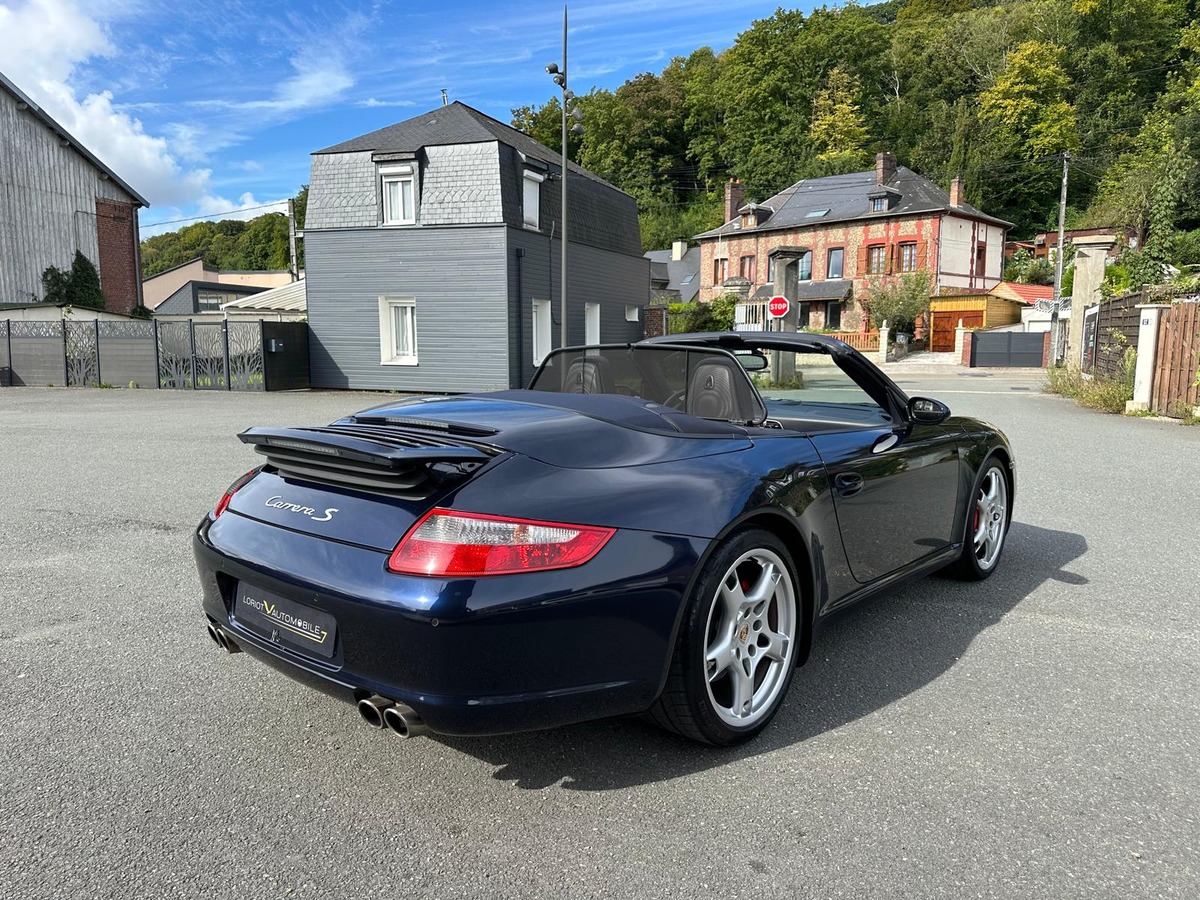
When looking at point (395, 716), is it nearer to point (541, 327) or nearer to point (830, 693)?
point (830, 693)

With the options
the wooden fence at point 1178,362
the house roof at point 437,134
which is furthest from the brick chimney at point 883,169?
the wooden fence at point 1178,362

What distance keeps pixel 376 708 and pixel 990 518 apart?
145 inches

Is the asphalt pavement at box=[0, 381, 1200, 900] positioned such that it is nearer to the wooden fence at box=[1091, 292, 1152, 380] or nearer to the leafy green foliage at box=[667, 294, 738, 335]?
the wooden fence at box=[1091, 292, 1152, 380]

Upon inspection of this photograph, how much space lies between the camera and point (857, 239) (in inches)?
2066

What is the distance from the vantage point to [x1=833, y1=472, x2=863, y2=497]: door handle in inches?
124

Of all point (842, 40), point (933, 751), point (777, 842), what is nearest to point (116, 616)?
point (777, 842)

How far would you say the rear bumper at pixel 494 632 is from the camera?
6.95 feet

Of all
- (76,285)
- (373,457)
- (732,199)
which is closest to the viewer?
(373,457)

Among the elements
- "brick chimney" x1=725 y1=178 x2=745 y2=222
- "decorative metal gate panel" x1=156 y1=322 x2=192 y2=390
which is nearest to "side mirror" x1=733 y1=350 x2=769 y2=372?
"decorative metal gate panel" x1=156 y1=322 x2=192 y2=390

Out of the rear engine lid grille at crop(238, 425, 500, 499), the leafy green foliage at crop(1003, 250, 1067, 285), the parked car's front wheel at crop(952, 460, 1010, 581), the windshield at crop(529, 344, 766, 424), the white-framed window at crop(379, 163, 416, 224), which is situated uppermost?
the leafy green foliage at crop(1003, 250, 1067, 285)

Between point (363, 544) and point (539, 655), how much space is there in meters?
0.58

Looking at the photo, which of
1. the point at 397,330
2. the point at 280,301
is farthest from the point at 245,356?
the point at 280,301

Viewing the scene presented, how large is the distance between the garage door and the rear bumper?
1977 inches

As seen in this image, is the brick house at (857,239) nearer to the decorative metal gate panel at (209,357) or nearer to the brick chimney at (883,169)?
the brick chimney at (883,169)
